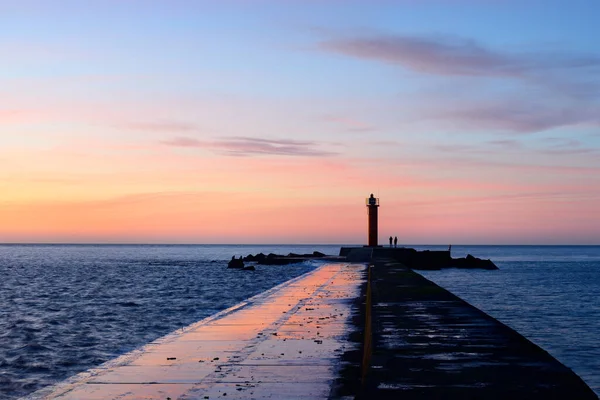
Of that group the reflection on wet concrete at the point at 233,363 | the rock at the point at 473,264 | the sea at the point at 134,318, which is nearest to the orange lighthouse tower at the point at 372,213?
the rock at the point at 473,264

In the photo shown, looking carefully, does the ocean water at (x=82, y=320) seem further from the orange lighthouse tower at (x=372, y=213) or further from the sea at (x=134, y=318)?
the orange lighthouse tower at (x=372, y=213)

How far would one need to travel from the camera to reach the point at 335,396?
9.42 m

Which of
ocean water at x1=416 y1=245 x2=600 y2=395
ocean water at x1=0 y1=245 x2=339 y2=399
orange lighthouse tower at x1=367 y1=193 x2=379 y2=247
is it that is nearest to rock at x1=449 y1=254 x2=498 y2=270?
orange lighthouse tower at x1=367 y1=193 x2=379 y2=247

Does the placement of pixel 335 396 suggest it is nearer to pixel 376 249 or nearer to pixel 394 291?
pixel 394 291

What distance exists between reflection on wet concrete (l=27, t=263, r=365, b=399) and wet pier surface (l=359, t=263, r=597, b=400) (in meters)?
1.11

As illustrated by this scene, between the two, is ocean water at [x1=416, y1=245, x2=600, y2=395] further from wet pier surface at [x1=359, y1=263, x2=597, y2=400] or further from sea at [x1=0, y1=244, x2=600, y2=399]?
wet pier surface at [x1=359, y1=263, x2=597, y2=400]

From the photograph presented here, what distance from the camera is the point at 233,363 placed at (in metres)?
12.0

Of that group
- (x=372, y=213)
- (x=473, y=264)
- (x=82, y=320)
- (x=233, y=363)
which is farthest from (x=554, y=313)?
(x=473, y=264)

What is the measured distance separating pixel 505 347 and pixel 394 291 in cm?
1100

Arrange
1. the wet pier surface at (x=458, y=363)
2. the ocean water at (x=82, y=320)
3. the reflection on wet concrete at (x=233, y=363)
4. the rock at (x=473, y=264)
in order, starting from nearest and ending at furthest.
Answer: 1. the wet pier surface at (x=458, y=363)
2. the reflection on wet concrete at (x=233, y=363)
3. the ocean water at (x=82, y=320)
4. the rock at (x=473, y=264)

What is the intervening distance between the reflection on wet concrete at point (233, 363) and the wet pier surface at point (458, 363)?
111cm

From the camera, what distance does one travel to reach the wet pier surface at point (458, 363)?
7539 millimetres

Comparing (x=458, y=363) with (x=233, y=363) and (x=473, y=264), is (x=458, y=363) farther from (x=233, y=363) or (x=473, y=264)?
(x=473, y=264)

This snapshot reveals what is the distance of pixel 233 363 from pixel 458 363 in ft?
14.1
